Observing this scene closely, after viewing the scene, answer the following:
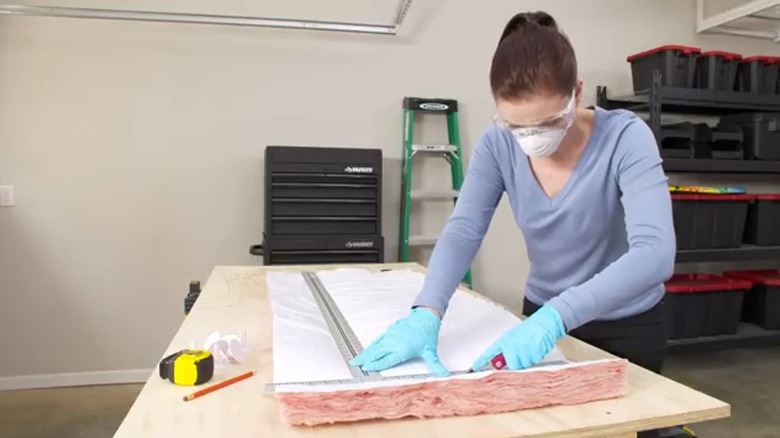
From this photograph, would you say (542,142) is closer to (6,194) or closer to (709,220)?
(709,220)

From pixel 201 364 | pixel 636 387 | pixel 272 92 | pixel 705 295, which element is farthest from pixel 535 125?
pixel 705 295

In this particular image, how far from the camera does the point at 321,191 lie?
2.67 meters

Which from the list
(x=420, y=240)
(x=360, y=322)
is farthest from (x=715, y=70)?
(x=360, y=322)

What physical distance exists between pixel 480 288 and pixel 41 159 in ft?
7.28

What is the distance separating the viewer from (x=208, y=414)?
32.2 inches

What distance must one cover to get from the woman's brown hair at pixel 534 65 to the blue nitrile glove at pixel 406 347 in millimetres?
417

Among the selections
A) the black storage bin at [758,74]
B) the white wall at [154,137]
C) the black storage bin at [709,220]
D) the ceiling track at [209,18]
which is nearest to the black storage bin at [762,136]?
the black storage bin at [758,74]

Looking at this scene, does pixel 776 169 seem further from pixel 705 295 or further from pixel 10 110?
pixel 10 110

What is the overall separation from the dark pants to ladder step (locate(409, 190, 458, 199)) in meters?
1.78

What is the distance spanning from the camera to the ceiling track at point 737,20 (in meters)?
3.12

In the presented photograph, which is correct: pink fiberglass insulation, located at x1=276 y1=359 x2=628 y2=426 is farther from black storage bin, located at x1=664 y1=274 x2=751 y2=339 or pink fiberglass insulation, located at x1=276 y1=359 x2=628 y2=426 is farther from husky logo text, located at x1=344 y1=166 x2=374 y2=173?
black storage bin, located at x1=664 y1=274 x2=751 y2=339

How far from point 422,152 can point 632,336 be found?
6.38 feet

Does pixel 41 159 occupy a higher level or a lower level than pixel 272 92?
lower

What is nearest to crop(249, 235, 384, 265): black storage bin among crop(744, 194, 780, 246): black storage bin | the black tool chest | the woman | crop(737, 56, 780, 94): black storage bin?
the black tool chest
